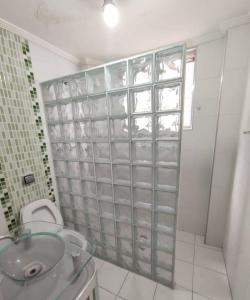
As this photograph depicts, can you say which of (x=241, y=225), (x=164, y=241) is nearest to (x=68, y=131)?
(x=164, y=241)

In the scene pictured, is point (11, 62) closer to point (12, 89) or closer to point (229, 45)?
point (12, 89)


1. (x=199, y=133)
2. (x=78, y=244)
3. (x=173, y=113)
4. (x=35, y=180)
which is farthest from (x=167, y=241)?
(x=35, y=180)

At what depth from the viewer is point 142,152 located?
117 cm

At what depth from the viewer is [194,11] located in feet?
3.67

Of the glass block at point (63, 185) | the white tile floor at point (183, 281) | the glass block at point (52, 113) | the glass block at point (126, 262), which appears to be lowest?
the white tile floor at point (183, 281)

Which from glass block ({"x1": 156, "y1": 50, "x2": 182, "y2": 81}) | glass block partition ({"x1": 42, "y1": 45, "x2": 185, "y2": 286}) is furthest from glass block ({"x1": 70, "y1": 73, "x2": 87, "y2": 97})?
glass block ({"x1": 156, "y1": 50, "x2": 182, "y2": 81})

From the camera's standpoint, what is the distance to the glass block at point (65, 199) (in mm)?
1657

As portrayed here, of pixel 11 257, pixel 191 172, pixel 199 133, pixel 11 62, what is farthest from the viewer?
pixel 191 172

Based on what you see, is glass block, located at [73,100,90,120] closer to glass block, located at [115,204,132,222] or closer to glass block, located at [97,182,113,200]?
glass block, located at [97,182,113,200]

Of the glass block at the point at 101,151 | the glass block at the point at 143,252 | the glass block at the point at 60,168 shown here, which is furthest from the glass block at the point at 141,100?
the glass block at the point at 143,252

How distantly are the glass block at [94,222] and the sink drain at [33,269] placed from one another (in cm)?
64

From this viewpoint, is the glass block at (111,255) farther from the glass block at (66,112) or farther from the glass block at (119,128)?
the glass block at (66,112)

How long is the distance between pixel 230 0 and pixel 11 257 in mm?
2223

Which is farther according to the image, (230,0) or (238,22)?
(238,22)
